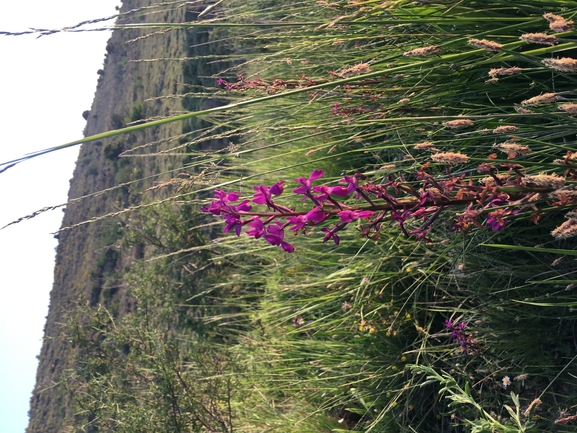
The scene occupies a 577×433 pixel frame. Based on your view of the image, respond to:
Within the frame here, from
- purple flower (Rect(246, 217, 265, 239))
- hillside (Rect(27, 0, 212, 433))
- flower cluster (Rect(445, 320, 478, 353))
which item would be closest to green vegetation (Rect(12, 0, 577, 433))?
flower cluster (Rect(445, 320, 478, 353))

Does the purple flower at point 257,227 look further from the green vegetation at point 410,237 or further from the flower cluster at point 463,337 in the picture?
the flower cluster at point 463,337

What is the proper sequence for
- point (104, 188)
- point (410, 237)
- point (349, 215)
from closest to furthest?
point (349, 215) < point (410, 237) < point (104, 188)

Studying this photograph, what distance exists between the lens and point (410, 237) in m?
2.13

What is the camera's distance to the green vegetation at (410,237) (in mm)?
1256

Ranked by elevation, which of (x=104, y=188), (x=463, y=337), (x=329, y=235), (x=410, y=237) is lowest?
(x=104, y=188)

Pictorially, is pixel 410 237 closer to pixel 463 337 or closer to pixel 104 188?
pixel 463 337

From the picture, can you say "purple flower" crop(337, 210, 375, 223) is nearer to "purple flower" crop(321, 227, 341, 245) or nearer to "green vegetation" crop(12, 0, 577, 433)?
"purple flower" crop(321, 227, 341, 245)

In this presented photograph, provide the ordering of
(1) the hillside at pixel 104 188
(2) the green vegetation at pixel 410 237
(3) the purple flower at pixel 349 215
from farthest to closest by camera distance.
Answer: (1) the hillside at pixel 104 188
(2) the green vegetation at pixel 410 237
(3) the purple flower at pixel 349 215

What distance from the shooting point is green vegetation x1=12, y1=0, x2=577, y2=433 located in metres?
1.26

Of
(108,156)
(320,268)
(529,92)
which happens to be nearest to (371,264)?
(320,268)

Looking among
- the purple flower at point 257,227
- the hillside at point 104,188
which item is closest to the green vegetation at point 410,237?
the purple flower at point 257,227

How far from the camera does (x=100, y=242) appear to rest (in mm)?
20859

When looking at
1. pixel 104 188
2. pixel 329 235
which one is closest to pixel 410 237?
pixel 329 235

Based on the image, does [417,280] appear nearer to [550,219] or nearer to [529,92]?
[550,219]
